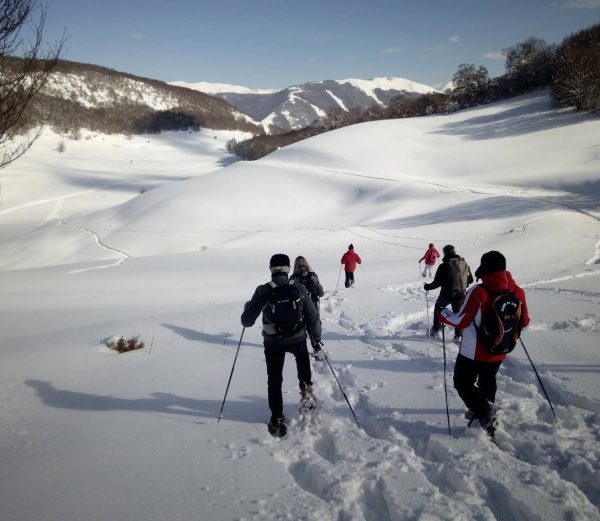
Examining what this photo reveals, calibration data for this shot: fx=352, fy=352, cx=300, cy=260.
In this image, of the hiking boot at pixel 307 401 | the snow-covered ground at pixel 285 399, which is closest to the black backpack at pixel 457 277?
the snow-covered ground at pixel 285 399

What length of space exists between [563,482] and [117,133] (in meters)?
136

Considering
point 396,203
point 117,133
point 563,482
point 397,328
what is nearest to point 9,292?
point 397,328

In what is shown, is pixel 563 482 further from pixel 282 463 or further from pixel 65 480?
pixel 65 480

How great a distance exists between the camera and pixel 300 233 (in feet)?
82.1

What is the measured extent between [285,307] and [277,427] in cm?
132

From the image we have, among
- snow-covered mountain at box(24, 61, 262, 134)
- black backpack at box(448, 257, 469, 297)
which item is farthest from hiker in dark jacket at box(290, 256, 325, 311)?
snow-covered mountain at box(24, 61, 262, 134)

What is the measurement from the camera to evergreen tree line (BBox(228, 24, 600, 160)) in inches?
1532

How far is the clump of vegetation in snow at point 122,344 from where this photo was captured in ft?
20.6

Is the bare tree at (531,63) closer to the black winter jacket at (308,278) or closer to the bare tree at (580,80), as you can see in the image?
the bare tree at (580,80)

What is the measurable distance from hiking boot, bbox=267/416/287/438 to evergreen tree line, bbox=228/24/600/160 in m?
50.4

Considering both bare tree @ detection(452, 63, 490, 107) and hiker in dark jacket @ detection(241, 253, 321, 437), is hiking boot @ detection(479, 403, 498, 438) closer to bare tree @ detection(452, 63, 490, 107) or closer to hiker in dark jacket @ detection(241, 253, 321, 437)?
hiker in dark jacket @ detection(241, 253, 321, 437)

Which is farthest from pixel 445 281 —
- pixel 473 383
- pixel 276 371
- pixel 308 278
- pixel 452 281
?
pixel 276 371

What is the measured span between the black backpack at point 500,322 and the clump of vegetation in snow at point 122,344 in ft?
18.3

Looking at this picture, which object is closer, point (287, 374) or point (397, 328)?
point (287, 374)
